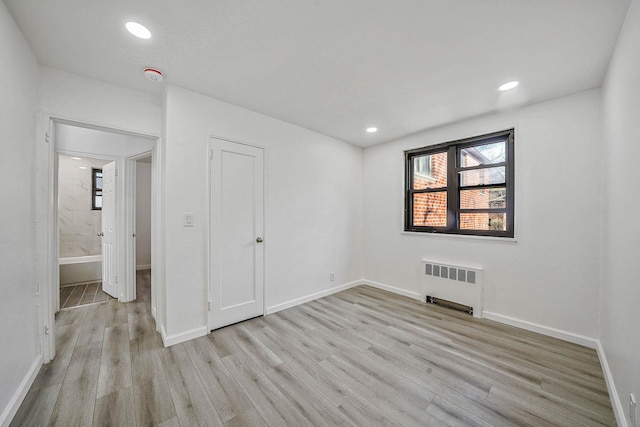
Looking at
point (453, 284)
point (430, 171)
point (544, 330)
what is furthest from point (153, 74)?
point (544, 330)

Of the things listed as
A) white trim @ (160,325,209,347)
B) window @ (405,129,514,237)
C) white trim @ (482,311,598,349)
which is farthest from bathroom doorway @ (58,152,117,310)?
white trim @ (482,311,598,349)

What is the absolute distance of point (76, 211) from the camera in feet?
15.4

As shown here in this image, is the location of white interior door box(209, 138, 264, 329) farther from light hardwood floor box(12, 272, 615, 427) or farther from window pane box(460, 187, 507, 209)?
window pane box(460, 187, 507, 209)

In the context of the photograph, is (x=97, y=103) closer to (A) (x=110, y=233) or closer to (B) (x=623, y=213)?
(A) (x=110, y=233)

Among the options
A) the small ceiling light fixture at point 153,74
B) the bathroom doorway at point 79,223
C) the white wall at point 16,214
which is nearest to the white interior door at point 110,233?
the bathroom doorway at point 79,223

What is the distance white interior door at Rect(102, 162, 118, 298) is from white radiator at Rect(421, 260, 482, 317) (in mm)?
4516

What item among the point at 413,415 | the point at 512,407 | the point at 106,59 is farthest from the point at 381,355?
the point at 106,59

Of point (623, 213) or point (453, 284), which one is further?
point (453, 284)

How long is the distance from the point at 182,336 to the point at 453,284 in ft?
10.8

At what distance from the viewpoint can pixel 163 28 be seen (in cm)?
→ 167

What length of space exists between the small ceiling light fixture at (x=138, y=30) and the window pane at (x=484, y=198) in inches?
147

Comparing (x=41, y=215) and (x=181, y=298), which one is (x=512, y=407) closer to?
(x=181, y=298)

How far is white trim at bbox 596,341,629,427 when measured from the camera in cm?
144

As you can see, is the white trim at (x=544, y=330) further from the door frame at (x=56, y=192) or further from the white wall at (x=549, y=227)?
the door frame at (x=56, y=192)
